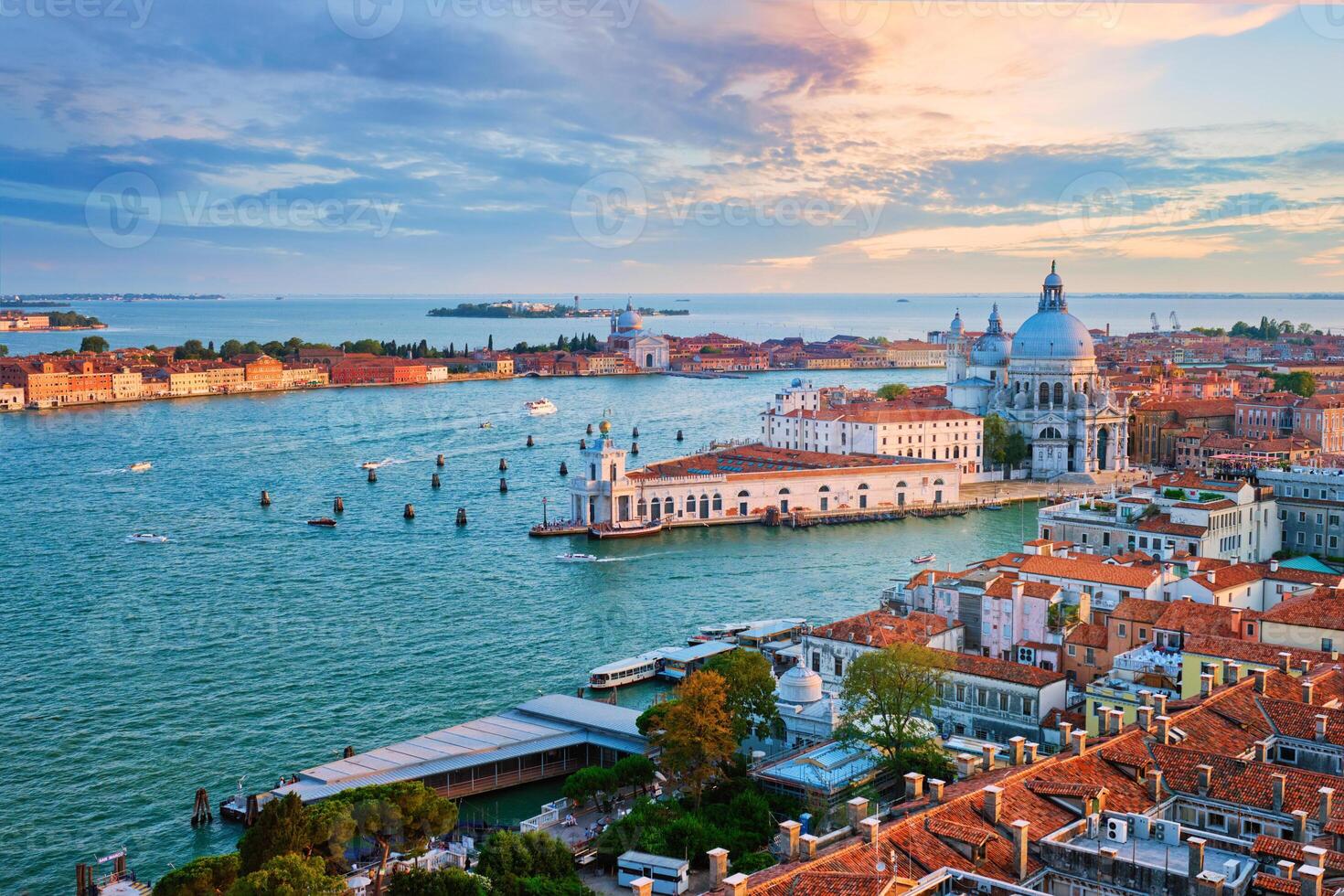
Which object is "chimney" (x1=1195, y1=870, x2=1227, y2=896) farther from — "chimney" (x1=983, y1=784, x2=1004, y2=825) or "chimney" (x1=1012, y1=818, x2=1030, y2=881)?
"chimney" (x1=983, y1=784, x2=1004, y2=825)

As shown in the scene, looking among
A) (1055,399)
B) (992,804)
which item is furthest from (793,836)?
(1055,399)

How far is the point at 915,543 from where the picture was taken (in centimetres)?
2480

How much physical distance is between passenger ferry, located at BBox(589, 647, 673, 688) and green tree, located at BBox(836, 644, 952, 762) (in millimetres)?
4848

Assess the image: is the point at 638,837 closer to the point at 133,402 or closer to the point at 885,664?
the point at 885,664

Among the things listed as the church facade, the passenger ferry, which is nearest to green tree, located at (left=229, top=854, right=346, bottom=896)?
the passenger ferry

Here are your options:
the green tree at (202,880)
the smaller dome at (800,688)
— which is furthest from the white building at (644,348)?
the green tree at (202,880)

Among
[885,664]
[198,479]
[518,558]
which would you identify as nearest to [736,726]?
[885,664]

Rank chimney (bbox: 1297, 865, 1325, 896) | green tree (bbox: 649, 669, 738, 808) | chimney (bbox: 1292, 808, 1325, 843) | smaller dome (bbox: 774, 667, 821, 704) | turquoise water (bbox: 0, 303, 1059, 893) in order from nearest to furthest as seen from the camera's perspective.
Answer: chimney (bbox: 1297, 865, 1325, 896)
chimney (bbox: 1292, 808, 1325, 843)
green tree (bbox: 649, 669, 738, 808)
smaller dome (bbox: 774, 667, 821, 704)
turquoise water (bbox: 0, 303, 1059, 893)

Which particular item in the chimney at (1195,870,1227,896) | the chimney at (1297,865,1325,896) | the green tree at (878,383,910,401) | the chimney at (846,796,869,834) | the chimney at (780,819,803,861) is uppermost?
the green tree at (878,383,910,401)

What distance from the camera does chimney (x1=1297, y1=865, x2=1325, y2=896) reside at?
5133 millimetres

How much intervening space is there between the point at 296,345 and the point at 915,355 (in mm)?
44782

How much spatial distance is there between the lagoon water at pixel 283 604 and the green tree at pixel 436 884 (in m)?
3.15

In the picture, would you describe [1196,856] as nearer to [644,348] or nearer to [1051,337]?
[1051,337]

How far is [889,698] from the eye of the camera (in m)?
9.74
